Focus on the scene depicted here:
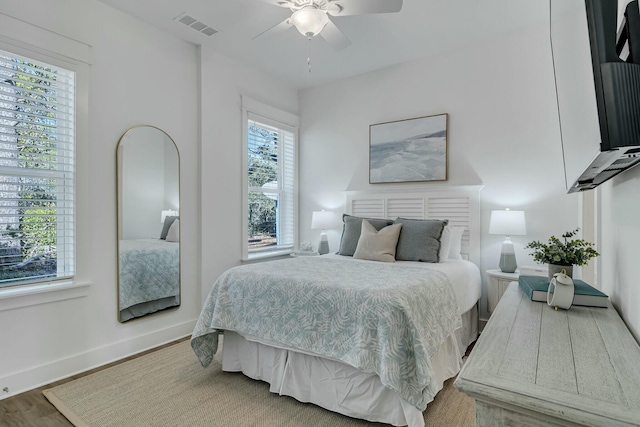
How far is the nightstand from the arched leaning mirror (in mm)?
2998

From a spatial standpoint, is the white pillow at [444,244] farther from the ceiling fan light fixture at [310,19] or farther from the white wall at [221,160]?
the white wall at [221,160]

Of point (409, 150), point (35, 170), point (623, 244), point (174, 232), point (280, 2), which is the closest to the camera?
point (623, 244)

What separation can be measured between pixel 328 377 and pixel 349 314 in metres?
0.44

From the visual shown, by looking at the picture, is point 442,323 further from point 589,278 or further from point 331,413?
point 589,278

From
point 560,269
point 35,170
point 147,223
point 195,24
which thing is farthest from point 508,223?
point 35,170

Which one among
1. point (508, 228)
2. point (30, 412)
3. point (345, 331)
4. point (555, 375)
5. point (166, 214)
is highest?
point (166, 214)

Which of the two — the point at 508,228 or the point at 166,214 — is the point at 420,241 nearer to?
the point at 508,228

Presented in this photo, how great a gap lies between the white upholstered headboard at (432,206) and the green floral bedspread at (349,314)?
127 cm

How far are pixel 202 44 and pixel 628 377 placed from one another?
398 cm

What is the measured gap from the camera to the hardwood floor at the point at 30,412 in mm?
1924

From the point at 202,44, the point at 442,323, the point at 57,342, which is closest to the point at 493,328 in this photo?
the point at 442,323

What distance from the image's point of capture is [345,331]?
6.20 feet

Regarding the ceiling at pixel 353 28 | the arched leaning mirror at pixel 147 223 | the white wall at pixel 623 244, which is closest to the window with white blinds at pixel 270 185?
the ceiling at pixel 353 28

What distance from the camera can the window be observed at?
4141 mm
